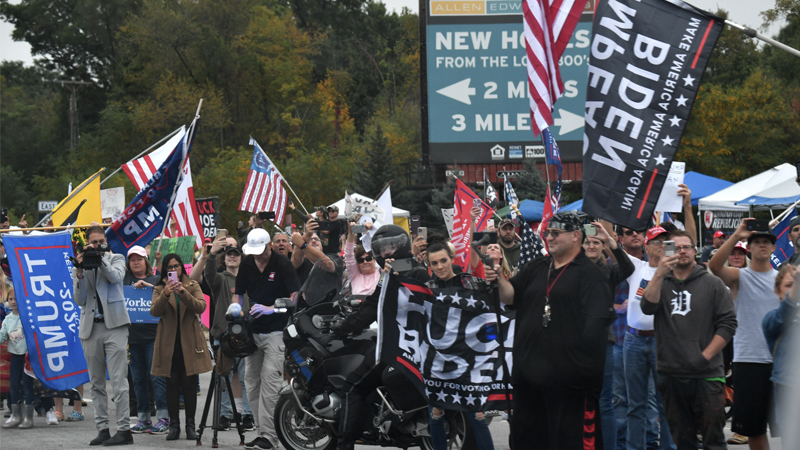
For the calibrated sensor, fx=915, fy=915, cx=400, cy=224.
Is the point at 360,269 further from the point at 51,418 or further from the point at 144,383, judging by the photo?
the point at 51,418

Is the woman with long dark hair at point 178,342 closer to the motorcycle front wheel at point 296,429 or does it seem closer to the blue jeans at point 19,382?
the motorcycle front wheel at point 296,429

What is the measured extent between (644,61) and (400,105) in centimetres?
5595

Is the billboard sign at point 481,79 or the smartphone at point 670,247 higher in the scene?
the billboard sign at point 481,79

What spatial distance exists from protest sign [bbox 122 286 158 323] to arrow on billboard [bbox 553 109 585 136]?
73.9ft

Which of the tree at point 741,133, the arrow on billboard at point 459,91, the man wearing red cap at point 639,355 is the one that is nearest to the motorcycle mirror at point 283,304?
the man wearing red cap at point 639,355

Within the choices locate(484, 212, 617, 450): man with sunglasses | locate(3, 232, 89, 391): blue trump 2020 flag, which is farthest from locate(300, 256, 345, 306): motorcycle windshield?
locate(484, 212, 617, 450): man with sunglasses

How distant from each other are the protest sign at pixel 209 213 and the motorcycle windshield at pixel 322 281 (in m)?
8.64

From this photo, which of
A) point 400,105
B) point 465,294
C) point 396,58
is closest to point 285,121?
point 400,105

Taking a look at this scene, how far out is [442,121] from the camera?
30.2 metres

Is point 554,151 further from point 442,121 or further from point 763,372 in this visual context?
point 442,121

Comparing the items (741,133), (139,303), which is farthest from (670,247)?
(741,133)

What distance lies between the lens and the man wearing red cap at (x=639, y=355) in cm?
767

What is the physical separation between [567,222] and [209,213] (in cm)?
1310

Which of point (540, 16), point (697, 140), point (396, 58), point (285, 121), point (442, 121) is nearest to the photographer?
point (540, 16)
